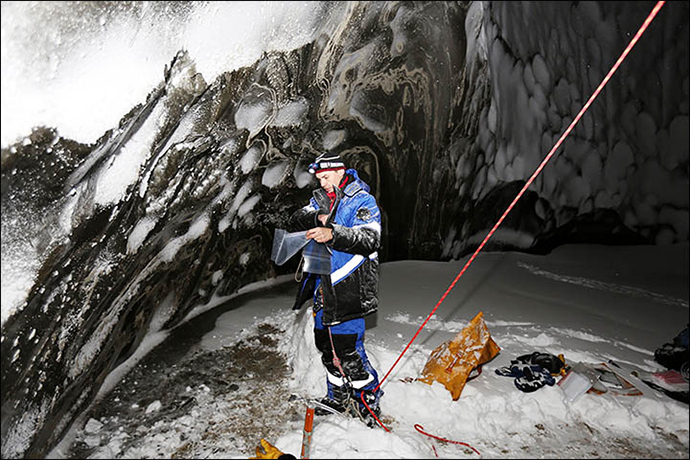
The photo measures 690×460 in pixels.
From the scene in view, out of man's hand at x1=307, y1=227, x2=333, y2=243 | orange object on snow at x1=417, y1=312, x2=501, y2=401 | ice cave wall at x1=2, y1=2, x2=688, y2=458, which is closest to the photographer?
ice cave wall at x1=2, y1=2, x2=688, y2=458

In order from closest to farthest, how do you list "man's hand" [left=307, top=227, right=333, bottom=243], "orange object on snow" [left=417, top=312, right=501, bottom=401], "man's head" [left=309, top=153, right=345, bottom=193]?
"man's hand" [left=307, top=227, right=333, bottom=243] → "man's head" [left=309, top=153, right=345, bottom=193] → "orange object on snow" [left=417, top=312, right=501, bottom=401]

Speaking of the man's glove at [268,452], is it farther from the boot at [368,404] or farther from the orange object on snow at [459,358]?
the orange object on snow at [459,358]

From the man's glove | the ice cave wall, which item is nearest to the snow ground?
the man's glove

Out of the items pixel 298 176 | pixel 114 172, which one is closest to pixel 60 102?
pixel 114 172

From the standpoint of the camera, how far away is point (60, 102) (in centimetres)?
178

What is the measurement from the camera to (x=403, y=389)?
279 centimetres

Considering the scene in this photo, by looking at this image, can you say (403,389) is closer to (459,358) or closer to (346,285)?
(459,358)

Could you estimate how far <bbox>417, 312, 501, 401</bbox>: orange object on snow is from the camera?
280 cm

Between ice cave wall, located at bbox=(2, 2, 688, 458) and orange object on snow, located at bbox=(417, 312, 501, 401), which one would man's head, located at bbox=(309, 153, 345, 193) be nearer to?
ice cave wall, located at bbox=(2, 2, 688, 458)

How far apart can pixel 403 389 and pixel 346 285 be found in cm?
81

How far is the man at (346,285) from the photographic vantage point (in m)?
2.45

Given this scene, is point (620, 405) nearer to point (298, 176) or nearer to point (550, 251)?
point (298, 176)

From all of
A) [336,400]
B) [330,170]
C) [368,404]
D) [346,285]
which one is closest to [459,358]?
[368,404]

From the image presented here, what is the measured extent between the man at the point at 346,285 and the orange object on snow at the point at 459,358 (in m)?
0.44
